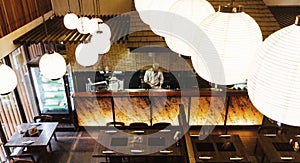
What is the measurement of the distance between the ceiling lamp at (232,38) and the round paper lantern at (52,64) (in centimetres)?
277

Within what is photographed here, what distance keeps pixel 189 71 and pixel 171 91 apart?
2.51m

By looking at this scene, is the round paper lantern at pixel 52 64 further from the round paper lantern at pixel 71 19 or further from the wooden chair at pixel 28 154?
the wooden chair at pixel 28 154

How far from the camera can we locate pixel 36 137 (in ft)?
23.1

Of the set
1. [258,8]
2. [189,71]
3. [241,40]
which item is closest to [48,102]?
[189,71]

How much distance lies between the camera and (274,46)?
1229mm

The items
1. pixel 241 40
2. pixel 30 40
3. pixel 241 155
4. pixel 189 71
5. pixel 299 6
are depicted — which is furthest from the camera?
pixel 189 71

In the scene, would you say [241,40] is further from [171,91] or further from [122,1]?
[122,1]

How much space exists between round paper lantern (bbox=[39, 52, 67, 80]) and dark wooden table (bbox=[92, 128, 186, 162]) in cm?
293

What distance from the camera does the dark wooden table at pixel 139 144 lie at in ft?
20.3

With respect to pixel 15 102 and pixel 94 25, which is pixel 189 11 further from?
pixel 15 102

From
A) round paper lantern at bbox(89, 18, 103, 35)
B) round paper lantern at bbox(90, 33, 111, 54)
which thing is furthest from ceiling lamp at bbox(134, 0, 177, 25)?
round paper lantern at bbox(89, 18, 103, 35)

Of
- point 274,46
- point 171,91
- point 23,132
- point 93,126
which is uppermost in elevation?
point 274,46

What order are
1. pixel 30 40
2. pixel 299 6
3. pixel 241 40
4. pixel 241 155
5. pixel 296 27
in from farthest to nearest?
pixel 299 6 < pixel 30 40 < pixel 241 155 < pixel 241 40 < pixel 296 27

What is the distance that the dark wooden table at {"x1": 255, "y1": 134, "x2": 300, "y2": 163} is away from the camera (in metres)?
5.88
